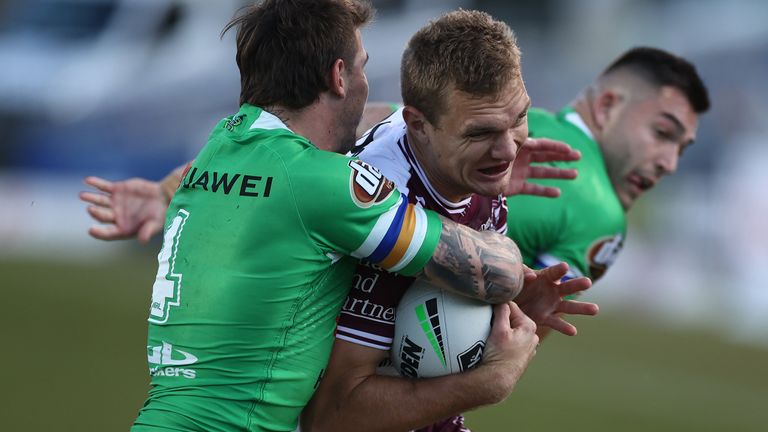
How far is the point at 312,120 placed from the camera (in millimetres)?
4504

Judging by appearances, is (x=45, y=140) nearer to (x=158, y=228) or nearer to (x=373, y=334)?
(x=158, y=228)

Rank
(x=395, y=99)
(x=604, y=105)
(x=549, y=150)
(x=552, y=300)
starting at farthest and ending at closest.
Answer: (x=395, y=99) → (x=604, y=105) → (x=549, y=150) → (x=552, y=300)

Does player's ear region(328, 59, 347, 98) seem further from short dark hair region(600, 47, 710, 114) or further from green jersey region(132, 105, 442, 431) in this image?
short dark hair region(600, 47, 710, 114)

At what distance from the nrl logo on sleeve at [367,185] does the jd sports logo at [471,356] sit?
75 cm

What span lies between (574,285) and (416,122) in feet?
3.22

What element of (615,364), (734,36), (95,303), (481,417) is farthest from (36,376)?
(734,36)

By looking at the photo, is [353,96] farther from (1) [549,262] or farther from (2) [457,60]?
(1) [549,262]

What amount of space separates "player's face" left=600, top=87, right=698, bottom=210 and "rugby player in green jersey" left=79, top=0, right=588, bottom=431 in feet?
8.79

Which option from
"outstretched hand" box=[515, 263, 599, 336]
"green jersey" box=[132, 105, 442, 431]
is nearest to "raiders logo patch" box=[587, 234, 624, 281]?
"outstretched hand" box=[515, 263, 599, 336]

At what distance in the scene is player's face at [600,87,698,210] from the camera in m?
7.02

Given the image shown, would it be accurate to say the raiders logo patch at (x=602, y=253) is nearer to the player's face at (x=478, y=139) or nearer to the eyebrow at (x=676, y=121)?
the eyebrow at (x=676, y=121)

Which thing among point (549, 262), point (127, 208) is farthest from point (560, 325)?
point (127, 208)

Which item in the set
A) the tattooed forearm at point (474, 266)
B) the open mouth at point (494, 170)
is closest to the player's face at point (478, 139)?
the open mouth at point (494, 170)

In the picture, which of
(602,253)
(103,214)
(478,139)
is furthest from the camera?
(602,253)
